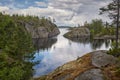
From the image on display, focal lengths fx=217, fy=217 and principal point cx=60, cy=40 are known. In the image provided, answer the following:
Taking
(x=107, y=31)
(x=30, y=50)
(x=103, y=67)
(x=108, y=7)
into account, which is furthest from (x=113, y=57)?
(x=107, y=31)

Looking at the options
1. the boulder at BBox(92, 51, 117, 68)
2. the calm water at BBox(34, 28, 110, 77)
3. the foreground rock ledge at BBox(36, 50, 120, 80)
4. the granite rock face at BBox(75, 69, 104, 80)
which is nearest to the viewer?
the granite rock face at BBox(75, 69, 104, 80)

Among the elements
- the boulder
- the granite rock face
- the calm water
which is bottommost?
the calm water

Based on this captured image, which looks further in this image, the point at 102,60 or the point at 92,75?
the point at 102,60

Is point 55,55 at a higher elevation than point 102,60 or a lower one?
lower

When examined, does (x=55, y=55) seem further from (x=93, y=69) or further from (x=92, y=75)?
(x=92, y=75)

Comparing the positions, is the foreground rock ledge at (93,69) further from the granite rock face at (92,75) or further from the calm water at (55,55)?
the calm water at (55,55)

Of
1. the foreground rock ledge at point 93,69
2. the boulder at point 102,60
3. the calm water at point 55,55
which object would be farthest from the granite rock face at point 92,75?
the calm water at point 55,55

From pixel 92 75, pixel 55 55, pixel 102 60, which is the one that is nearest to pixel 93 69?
pixel 92 75

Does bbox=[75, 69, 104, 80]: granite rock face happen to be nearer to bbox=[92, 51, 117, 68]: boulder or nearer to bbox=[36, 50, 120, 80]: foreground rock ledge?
bbox=[36, 50, 120, 80]: foreground rock ledge

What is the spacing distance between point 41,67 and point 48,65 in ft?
14.1

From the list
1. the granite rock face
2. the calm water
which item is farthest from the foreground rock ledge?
the calm water

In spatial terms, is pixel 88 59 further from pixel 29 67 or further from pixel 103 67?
pixel 29 67

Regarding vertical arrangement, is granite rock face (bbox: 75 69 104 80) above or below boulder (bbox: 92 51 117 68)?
below

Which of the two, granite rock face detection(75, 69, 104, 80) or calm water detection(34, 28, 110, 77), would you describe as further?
calm water detection(34, 28, 110, 77)
